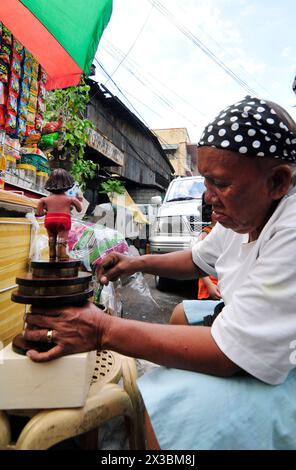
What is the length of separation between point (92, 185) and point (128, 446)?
998 centimetres

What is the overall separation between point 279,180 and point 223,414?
850mm

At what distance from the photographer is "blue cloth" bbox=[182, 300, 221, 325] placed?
63.4 inches

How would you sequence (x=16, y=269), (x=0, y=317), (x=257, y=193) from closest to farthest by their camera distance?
(x=257, y=193), (x=0, y=317), (x=16, y=269)

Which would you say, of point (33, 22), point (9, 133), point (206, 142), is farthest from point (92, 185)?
point (206, 142)

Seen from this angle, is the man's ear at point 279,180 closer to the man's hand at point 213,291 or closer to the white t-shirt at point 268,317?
the white t-shirt at point 268,317

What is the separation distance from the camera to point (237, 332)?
873mm

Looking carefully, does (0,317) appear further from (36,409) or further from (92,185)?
(92,185)

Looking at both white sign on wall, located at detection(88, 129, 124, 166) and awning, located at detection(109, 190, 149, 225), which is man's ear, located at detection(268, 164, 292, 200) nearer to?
white sign on wall, located at detection(88, 129, 124, 166)

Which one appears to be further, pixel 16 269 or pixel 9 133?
pixel 9 133

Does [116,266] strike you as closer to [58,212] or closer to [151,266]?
[151,266]

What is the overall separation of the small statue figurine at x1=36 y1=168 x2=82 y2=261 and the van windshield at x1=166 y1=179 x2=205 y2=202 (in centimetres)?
532

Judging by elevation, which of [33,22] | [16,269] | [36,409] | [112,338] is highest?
[33,22]

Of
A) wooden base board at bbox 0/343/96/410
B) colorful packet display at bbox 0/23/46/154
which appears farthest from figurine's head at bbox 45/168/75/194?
colorful packet display at bbox 0/23/46/154

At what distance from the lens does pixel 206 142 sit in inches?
43.6
